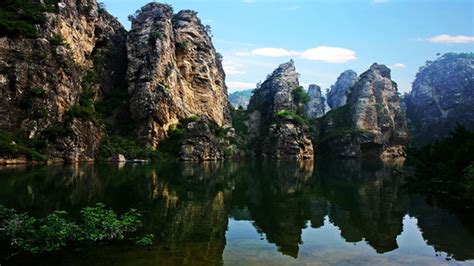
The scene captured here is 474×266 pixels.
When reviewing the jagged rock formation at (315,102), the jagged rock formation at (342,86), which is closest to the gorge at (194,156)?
the jagged rock formation at (342,86)

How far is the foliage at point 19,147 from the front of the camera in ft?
143

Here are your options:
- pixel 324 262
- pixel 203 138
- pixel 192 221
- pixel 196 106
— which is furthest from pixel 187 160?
pixel 324 262

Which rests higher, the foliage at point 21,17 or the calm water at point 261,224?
the foliage at point 21,17

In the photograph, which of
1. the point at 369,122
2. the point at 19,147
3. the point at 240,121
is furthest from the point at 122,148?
the point at 369,122

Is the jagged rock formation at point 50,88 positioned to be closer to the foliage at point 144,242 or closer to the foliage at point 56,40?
the foliage at point 56,40

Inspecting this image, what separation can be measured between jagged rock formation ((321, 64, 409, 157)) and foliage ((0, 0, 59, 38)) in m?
74.3

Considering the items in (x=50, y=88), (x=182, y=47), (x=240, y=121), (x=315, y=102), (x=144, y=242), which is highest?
(x=182, y=47)

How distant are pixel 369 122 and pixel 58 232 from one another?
362ft

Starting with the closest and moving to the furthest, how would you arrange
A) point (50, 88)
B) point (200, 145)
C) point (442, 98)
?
1. point (50, 88)
2. point (200, 145)
3. point (442, 98)

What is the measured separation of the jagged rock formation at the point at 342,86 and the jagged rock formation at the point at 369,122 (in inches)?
A: 1435

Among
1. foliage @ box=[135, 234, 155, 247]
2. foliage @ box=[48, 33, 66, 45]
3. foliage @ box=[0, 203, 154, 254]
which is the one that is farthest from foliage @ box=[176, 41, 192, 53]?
foliage @ box=[135, 234, 155, 247]

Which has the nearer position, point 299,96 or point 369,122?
point 369,122

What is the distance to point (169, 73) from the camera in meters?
81.5

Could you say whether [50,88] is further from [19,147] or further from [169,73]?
[169,73]
